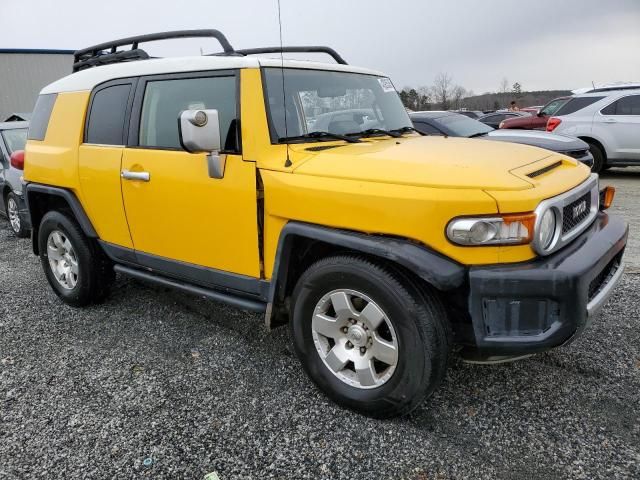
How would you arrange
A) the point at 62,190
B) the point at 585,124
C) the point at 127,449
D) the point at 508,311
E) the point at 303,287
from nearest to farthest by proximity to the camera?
the point at 508,311 → the point at 127,449 → the point at 303,287 → the point at 62,190 → the point at 585,124

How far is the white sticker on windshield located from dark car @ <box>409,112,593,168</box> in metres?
3.33

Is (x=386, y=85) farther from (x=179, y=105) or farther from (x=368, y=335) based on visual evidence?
(x=368, y=335)

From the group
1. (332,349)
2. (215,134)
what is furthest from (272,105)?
(332,349)

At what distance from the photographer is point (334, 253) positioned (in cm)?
274

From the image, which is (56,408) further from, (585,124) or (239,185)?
(585,124)

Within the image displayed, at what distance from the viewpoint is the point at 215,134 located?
2.72 meters

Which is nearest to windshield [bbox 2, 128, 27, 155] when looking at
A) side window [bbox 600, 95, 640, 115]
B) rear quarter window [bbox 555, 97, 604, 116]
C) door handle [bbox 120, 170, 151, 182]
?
door handle [bbox 120, 170, 151, 182]

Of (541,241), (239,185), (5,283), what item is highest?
(239,185)

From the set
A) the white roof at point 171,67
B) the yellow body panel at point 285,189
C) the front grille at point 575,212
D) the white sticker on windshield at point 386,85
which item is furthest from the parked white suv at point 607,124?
the front grille at point 575,212

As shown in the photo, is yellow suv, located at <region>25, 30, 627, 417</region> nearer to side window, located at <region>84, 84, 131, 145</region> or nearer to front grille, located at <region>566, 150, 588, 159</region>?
side window, located at <region>84, 84, 131, 145</region>

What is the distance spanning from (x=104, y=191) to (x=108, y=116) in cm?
56

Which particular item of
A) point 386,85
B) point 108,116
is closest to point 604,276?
point 386,85

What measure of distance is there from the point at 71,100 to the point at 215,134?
203cm

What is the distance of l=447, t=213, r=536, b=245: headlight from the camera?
2209mm
